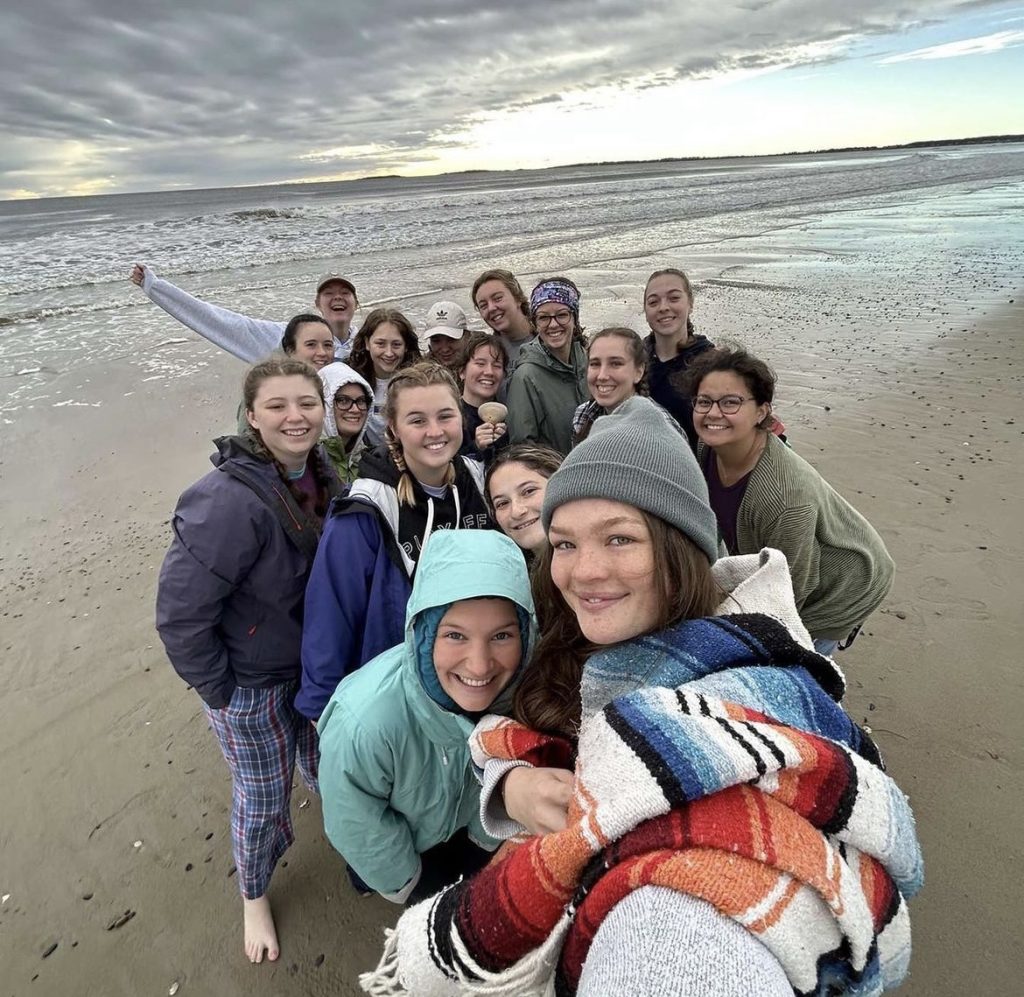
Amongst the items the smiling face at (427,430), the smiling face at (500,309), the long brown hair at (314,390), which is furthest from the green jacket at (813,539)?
the smiling face at (500,309)

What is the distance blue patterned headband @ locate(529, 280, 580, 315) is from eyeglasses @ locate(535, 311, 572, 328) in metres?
0.07

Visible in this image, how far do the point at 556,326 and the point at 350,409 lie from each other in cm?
160

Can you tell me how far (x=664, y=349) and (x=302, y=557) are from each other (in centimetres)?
319

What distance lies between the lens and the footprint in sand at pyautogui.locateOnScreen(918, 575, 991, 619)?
4.25 m

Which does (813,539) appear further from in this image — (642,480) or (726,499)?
(642,480)

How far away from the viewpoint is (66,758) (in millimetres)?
3863

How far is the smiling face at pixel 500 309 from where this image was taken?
193 inches

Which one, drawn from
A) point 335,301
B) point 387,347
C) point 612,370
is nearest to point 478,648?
point 612,370

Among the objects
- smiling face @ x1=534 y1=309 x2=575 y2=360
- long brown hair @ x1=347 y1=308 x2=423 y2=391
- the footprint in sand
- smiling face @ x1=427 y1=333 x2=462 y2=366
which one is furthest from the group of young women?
the footprint in sand

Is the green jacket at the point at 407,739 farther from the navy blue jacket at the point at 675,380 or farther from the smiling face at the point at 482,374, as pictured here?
the navy blue jacket at the point at 675,380

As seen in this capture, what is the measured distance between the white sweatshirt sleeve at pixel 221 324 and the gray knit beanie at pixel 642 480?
4612 mm

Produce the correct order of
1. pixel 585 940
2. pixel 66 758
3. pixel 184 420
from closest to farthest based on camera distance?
pixel 585 940, pixel 66 758, pixel 184 420

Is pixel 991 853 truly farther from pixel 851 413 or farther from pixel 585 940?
pixel 851 413

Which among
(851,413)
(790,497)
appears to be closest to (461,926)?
(790,497)
